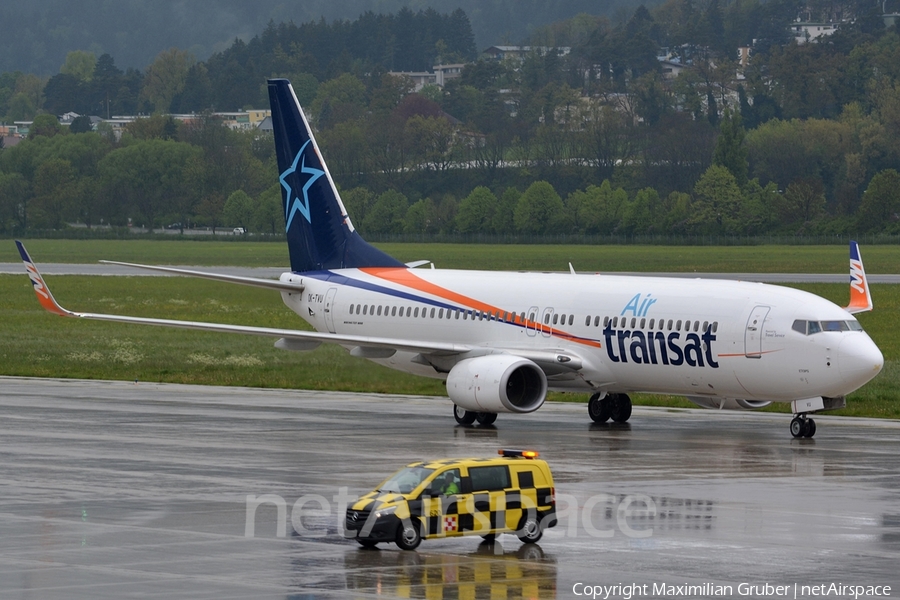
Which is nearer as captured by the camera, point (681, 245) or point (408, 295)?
point (408, 295)

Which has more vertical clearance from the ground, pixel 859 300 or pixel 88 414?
pixel 859 300

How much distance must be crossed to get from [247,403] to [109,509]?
19.3 m

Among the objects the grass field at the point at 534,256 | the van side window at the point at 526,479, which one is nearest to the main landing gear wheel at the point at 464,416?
the van side window at the point at 526,479

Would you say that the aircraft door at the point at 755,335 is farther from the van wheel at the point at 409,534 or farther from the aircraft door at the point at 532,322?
the van wheel at the point at 409,534

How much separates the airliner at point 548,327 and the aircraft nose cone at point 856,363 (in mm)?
22

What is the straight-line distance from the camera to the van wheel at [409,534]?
22.3 m

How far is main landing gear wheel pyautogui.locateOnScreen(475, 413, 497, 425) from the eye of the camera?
4022 cm

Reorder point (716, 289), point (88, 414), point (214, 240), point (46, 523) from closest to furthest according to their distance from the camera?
point (46, 523) < point (716, 289) < point (88, 414) < point (214, 240)

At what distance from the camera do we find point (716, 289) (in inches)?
1512

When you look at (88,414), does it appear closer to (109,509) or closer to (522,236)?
(109,509)

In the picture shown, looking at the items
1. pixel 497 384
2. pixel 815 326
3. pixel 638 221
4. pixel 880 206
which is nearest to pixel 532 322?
pixel 497 384

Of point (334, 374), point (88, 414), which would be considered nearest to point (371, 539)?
point (88, 414)

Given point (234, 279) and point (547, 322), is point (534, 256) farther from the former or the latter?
point (547, 322)

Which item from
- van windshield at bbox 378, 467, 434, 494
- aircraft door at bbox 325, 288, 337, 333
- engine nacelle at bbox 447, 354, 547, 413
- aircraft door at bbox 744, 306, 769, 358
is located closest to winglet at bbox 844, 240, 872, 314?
aircraft door at bbox 744, 306, 769, 358
